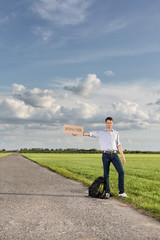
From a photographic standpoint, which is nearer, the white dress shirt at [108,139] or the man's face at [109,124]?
the white dress shirt at [108,139]

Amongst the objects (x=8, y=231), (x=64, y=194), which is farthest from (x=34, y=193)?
(x=8, y=231)

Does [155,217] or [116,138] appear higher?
[116,138]

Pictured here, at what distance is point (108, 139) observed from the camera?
844cm

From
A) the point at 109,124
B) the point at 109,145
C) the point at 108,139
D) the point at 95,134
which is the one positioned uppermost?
the point at 109,124

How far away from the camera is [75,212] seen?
6508mm

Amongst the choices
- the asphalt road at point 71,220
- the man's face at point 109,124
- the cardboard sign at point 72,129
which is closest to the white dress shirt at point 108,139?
the man's face at point 109,124

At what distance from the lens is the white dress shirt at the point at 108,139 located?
841 cm

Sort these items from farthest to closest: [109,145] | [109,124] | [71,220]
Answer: [109,124]
[109,145]
[71,220]

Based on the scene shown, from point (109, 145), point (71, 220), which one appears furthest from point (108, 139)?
point (71, 220)

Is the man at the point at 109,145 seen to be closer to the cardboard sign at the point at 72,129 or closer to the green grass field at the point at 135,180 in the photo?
the cardboard sign at the point at 72,129

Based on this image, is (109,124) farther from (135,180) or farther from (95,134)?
(135,180)

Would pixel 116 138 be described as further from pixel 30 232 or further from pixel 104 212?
pixel 30 232

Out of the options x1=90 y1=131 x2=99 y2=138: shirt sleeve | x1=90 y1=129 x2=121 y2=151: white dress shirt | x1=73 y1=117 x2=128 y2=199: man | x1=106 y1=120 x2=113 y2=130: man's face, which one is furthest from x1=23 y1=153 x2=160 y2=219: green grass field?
x1=106 y1=120 x2=113 y2=130: man's face

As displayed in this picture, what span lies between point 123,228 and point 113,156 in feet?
10.9
